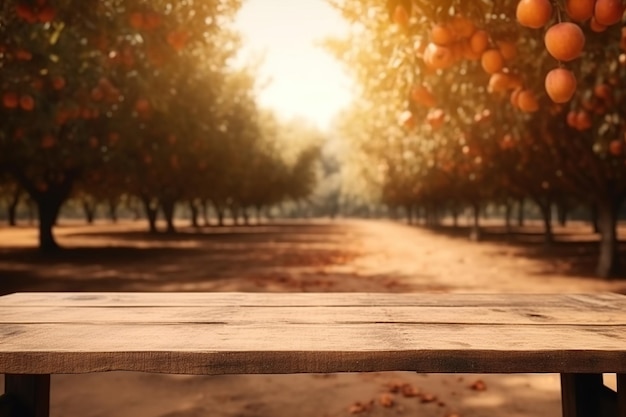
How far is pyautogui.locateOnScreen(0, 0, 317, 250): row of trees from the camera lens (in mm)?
5219

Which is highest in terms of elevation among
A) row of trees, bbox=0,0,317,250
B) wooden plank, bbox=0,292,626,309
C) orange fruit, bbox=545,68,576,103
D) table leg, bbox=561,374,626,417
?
row of trees, bbox=0,0,317,250

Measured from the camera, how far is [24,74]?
22.1ft

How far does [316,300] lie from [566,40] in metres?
1.70

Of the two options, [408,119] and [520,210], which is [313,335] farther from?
[520,210]

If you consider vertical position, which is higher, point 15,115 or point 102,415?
point 15,115

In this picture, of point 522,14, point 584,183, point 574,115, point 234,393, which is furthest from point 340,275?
point 522,14

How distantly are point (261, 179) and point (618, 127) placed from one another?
38241 millimetres

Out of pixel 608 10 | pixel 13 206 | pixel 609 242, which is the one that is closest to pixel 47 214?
pixel 609 242

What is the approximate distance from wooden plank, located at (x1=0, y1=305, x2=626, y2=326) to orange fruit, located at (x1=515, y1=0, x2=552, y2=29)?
1.33 metres

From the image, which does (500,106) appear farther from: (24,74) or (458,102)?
(24,74)

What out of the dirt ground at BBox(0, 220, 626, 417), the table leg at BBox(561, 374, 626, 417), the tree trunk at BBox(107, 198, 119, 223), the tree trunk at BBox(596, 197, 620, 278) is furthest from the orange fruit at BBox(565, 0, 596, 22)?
the tree trunk at BBox(107, 198, 119, 223)

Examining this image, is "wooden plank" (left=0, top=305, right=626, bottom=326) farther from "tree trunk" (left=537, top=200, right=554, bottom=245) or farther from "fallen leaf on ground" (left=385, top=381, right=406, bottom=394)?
"tree trunk" (left=537, top=200, right=554, bottom=245)

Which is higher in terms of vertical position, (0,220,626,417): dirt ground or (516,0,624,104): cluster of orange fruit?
(516,0,624,104): cluster of orange fruit

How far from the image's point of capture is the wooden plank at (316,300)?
251 cm
